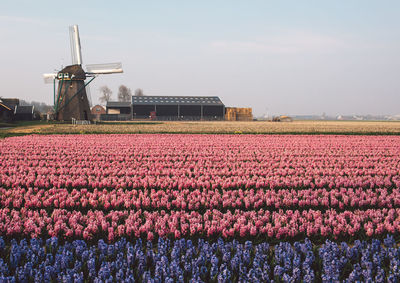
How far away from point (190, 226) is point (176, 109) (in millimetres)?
82333

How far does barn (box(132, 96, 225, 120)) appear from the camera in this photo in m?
86.1

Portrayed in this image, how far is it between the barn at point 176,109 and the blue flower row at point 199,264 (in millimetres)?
79866

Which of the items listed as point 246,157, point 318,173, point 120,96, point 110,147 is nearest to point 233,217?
point 318,173

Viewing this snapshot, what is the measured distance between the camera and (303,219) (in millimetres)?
7266

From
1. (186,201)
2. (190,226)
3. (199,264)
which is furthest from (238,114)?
(199,264)

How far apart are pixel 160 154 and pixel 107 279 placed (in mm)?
12681

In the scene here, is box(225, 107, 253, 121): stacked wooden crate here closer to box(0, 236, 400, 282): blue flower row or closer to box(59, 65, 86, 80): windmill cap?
box(59, 65, 86, 80): windmill cap

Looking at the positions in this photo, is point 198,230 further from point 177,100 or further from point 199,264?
point 177,100

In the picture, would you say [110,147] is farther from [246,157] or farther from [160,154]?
[246,157]

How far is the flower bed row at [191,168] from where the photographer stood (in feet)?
35.6

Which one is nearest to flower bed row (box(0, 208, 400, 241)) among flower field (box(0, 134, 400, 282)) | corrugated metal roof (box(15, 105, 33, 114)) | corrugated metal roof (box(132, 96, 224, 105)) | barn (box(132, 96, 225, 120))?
flower field (box(0, 134, 400, 282))

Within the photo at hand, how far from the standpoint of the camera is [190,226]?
678 centimetres

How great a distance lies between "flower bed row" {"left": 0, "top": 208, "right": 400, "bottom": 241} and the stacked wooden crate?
81.8 metres

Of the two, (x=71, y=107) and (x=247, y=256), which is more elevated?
(x=71, y=107)
